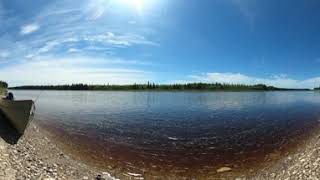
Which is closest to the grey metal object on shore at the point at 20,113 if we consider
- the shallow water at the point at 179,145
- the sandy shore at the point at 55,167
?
the sandy shore at the point at 55,167

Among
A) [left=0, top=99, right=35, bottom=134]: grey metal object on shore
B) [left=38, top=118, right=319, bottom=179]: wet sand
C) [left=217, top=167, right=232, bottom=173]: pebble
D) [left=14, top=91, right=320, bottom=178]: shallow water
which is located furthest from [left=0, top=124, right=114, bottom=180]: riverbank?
[left=217, top=167, right=232, bottom=173]: pebble

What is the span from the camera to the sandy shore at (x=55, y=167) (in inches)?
476

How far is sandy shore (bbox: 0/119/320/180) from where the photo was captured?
39.7 feet

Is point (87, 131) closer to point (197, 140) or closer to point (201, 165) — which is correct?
point (197, 140)

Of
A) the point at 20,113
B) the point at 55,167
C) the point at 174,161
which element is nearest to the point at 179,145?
the point at 174,161

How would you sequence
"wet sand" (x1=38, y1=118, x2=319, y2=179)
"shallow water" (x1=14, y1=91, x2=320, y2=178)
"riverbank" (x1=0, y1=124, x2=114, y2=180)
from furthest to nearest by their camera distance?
"shallow water" (x1=14, y1=91, x2=320, y2=178) → "wet sand" (x1=38, y1=118, x2=319, y2=179) → "riverbank" (x1=0, y1=124, x2=114, y2=180)

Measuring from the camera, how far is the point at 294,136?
25.6 m

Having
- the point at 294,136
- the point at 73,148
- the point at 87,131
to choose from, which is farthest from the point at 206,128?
the point at 73,148

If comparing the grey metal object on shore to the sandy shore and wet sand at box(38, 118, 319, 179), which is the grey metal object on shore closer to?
wet sand at box(38, 118, 319, 179)

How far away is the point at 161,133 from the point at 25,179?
639 inches

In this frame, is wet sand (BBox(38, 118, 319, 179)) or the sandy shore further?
wet sand (BBox(38, 118, 319, 179))

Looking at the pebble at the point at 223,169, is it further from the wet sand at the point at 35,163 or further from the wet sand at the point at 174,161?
the wet sand at the point at 35,163

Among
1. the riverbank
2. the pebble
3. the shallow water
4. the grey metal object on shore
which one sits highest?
the grey metal object on shore

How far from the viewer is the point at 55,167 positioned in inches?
561
